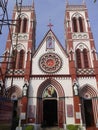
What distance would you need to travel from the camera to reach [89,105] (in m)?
23.0

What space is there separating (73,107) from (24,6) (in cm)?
2078

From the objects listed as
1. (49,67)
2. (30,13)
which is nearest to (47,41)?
(49,67)

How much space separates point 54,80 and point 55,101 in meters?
3.21

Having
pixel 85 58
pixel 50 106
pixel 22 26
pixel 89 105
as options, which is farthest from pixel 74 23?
pixel 50 106

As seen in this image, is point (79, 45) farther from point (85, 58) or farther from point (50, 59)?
point (50, 59)

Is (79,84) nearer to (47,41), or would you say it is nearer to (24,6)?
(47,41)

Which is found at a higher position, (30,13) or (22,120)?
(30,13)

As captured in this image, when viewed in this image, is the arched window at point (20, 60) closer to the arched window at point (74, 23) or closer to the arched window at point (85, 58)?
the arched window at point (85, 58)

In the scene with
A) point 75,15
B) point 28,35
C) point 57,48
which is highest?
point 75,15

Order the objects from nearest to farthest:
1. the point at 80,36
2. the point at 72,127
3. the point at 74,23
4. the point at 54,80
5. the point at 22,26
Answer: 1. the point at 72,127
2. the point at 54,80
3. the point at 80,36
4. the point at 22,26
5. the point at 74,23

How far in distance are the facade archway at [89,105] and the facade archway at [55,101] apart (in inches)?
105

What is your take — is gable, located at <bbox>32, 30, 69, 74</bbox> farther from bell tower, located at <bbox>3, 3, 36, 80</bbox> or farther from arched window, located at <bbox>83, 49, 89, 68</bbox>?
arched window, located at <bbox>83, 49, 89, 68</bbox>

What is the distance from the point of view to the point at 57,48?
2650cm

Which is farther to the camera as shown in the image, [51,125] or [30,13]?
[30,13]
